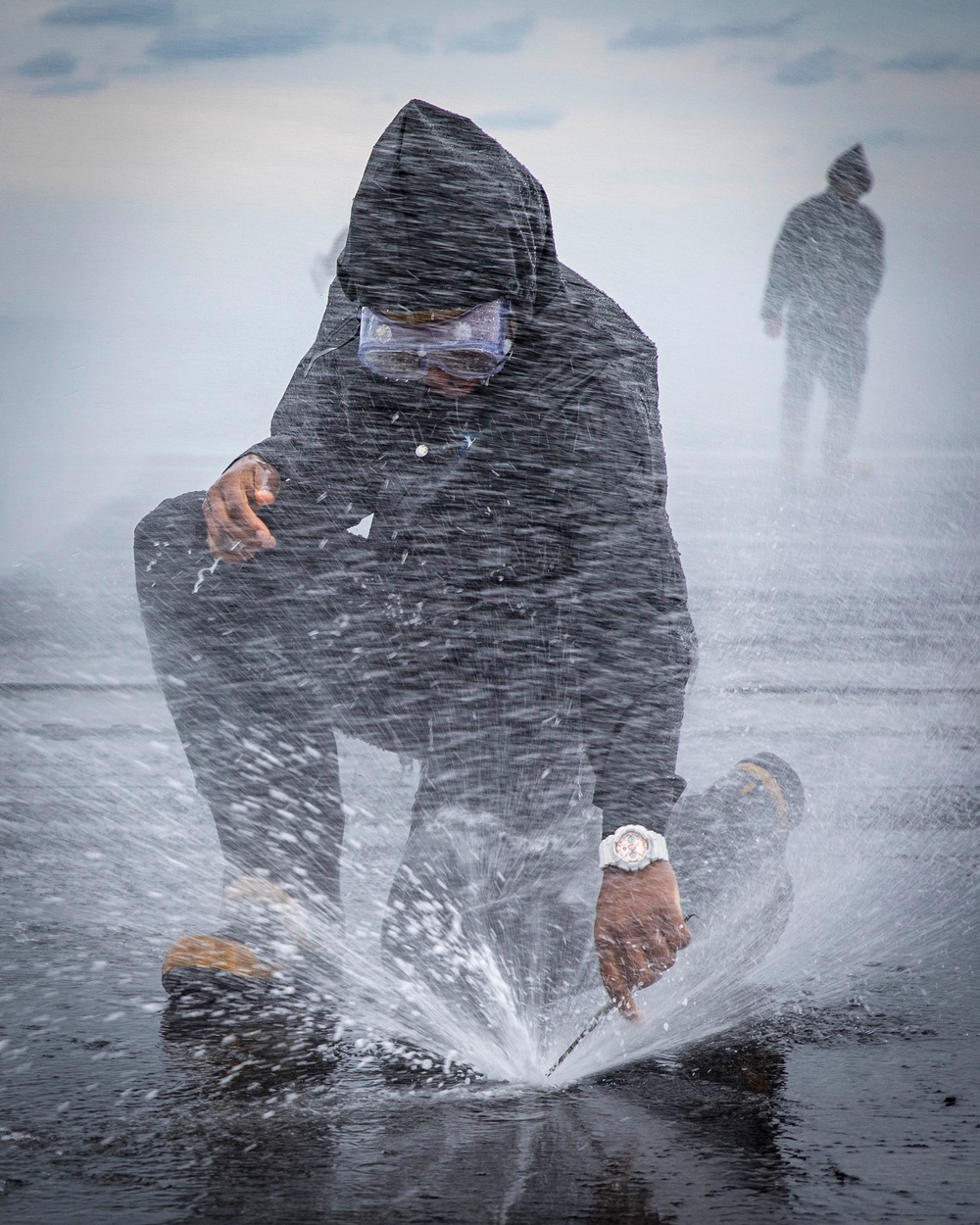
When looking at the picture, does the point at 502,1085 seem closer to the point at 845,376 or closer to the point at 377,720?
the point at 377,720

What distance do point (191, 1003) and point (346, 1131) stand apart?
399 mm

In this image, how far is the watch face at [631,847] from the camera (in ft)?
4.87

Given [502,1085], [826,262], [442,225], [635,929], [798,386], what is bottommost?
[502,1085]

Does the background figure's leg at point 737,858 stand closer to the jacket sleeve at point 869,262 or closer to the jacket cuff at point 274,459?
the jacket cuff at point 274,459

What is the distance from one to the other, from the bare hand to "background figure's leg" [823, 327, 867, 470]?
4998 mm

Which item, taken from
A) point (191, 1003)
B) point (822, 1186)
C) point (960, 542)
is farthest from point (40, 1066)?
point (960, 542)

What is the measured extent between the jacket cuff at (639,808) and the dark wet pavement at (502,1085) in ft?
0.73

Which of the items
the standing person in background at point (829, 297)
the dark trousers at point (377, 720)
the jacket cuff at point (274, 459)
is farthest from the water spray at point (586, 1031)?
the standing person in background at point (829, 297)

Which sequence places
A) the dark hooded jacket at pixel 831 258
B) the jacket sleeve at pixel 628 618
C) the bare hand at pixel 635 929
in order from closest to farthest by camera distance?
the bare hand at pixel 635 929, the jacket sleeve at pixel 628 618, the dark hooded jacket at pixel 831 258

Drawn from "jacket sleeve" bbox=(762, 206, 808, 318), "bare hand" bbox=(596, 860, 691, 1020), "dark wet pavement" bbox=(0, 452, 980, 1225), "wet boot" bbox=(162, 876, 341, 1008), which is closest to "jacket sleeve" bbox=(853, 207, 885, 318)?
"jacket sleeve" bbox=(762, 206, 808, 318)

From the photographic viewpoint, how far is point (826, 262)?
721 cm

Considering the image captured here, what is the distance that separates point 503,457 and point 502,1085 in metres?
0.75

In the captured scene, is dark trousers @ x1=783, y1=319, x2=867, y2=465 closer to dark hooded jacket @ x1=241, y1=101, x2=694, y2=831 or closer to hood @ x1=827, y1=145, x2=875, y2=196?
hood @ x1=827, y1=145, x2=875, y2=196

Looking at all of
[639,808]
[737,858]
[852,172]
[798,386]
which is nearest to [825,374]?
[798,386]
